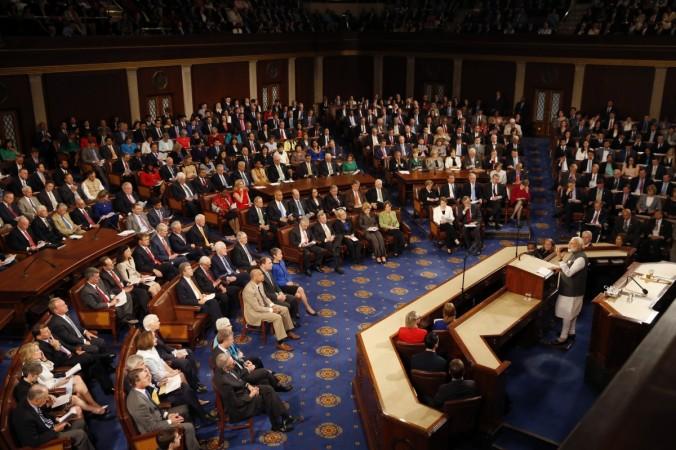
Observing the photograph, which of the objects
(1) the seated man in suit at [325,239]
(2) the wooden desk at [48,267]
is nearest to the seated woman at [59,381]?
(2) the wooden desk at [48,267]

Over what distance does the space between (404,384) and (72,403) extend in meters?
3.54

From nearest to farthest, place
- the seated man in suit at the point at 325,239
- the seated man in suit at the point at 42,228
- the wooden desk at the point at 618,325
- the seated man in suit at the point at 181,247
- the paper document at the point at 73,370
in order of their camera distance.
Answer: the paper document at the point at 73,370
the wooden desk at the point at 618,325
the seated man in suit at the point at 42,228
the seated man in suit at the point at 181,247
the seated man in suit at the point at 325,239

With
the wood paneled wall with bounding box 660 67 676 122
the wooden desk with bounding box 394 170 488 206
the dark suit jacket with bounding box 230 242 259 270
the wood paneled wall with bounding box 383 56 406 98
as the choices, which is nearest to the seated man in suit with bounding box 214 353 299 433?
the dark suit jacket with bounding box 230 242 259 270

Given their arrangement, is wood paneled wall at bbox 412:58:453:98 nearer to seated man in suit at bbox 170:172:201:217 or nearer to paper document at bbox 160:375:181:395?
seated man in suit at bbox 170:172:201:217

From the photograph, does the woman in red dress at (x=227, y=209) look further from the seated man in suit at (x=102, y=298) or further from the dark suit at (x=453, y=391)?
the dark suit at (x=453, y=391)

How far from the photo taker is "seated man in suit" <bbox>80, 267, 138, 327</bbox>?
8.16 meters

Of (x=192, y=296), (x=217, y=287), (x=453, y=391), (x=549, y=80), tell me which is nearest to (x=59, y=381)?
(x=192, y=296)

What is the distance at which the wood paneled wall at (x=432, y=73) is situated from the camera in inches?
906

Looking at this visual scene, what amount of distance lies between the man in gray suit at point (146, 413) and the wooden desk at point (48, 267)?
3162 millimetres

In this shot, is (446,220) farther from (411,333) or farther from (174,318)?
(174,318)

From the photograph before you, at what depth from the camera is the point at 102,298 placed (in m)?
8.32

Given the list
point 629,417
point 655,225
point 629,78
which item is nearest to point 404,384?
point 629,417

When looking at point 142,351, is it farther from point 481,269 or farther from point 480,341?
point 481,269

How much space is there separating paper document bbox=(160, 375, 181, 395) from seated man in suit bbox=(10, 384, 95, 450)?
905 millimetres
